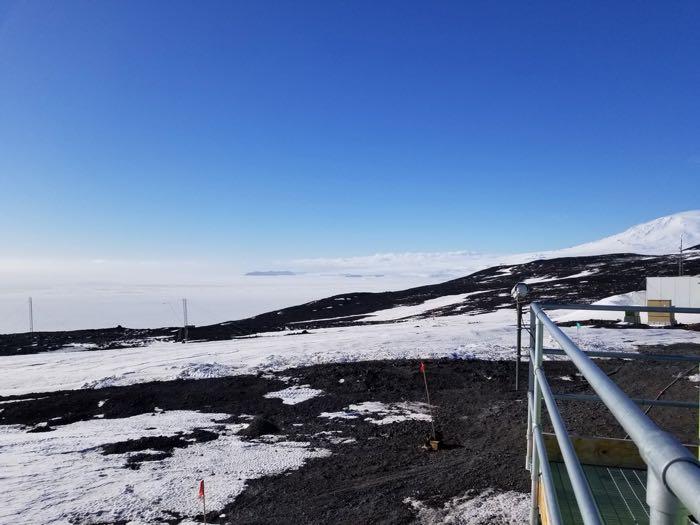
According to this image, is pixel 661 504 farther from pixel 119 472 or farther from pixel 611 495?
pixel 119 472

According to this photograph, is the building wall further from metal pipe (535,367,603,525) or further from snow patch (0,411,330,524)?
metal pipe (535,367,603,525)

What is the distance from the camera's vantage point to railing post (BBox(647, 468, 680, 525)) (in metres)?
0.82

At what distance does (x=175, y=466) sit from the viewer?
771 cm

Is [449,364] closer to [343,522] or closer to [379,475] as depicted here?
[379,475]

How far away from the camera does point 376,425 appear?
368 inches

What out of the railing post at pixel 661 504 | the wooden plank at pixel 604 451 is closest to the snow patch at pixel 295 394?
the wooden plank at pixel 604 451

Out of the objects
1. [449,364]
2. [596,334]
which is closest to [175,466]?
[449,364]

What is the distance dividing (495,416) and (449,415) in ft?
3.08

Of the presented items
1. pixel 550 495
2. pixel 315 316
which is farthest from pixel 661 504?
pixel 315 316

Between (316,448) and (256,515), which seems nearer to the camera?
(256,515)

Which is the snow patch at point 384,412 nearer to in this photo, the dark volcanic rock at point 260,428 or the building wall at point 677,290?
the dark volcanic rock at point 260,428

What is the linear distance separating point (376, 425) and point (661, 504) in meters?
8.98

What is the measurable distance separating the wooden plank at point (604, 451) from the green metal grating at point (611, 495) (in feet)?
0.20

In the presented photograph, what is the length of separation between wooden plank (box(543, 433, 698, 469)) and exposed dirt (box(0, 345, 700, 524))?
146 centimetres
